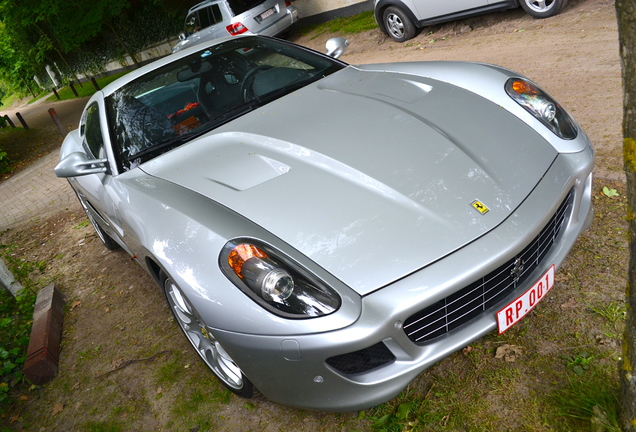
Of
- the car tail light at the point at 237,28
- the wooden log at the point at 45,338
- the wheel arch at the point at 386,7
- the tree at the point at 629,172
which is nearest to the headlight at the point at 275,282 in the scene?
the tree at the point at 629,172

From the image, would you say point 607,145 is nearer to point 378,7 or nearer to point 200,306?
point 200,306

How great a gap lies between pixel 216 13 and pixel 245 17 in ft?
3.33

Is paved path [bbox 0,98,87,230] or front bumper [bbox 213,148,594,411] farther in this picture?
paved path [bbox 0,98,87,230]

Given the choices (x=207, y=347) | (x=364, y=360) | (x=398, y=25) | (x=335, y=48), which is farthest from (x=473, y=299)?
(x=398, y=25)

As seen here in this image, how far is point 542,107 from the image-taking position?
8.79ft

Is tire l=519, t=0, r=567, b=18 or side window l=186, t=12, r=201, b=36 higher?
side window l=186, t=12, r=201, b=36

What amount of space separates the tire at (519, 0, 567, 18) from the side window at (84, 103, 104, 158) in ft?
20.1

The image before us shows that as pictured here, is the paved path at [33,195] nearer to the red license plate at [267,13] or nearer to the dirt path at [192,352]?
the dirt path at [192,352]

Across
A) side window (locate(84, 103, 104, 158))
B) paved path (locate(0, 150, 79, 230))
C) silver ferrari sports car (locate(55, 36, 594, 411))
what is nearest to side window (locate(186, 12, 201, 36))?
paved path (locate(0, 150, 79, 230))

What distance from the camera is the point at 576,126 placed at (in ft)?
8.70

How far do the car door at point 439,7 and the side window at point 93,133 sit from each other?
5.77 meters

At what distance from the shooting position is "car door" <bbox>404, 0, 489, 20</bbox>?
7525 millimetres

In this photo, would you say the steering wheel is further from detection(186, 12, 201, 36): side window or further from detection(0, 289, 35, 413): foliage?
detection(186, 12, 201, 36): side window

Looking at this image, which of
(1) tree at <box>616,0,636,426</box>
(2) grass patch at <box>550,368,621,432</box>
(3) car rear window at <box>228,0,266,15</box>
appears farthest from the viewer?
(3) car rear window at <box>228,0,266,15</box>
